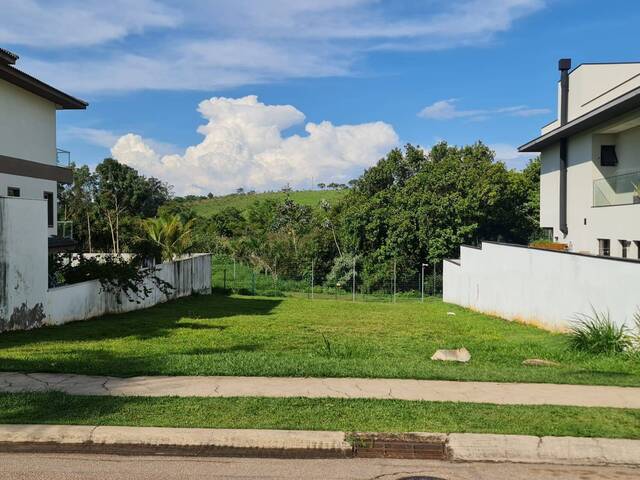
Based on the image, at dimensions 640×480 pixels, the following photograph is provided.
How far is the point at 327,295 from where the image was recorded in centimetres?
4016

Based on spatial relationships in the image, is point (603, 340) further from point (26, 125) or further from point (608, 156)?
point (26, 125)

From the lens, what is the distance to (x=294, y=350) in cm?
1168

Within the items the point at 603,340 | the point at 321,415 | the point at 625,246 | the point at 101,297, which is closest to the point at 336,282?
the point at 625,246

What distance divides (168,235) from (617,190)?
20.1 metres

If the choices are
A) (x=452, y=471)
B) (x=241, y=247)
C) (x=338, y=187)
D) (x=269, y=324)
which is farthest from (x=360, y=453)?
(x=338, y=187)

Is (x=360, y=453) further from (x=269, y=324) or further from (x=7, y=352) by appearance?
(x=269, y=324)

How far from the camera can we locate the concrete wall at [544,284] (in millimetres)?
12859

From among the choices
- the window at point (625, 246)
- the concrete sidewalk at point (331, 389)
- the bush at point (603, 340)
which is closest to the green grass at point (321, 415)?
the concrete sidewalk at point (331, 389)

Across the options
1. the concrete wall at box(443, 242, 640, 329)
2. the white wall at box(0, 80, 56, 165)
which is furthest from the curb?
the white wall at box(0, 80, 56, 165)

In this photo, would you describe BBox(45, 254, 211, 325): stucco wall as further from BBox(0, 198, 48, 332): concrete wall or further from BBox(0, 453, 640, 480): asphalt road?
BBox(0, 453, 640, 480): asphalt road

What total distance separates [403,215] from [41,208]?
A: 3065 cm

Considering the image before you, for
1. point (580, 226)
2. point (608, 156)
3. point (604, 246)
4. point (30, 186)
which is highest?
point (608, 156)

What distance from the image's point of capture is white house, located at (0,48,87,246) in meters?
23.2

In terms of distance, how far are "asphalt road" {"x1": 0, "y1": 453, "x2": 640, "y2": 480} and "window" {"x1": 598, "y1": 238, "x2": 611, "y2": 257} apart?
19758 mm
